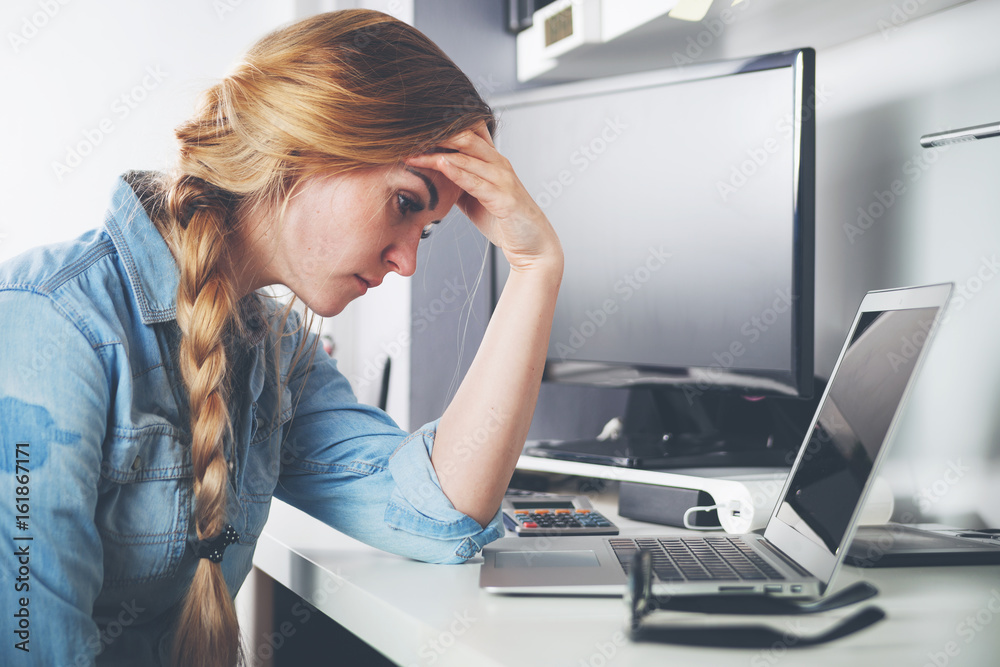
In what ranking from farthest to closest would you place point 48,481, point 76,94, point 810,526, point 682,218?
point 76,94 < point 682,218 < point 810,526 < point 48,481

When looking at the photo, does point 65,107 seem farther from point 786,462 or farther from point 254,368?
point 786,462

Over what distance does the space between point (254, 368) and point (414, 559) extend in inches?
10.6

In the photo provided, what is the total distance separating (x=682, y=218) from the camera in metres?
1.08

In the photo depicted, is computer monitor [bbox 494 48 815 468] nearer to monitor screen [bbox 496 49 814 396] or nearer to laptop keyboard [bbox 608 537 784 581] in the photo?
monitor screen [bbox 496 49 814 396]

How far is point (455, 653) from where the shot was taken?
0.54m

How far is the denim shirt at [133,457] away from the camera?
0.57 metres

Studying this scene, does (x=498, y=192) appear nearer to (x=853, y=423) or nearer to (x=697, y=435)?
(x=853, y=423)

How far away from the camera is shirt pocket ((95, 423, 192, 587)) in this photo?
66 centimetres

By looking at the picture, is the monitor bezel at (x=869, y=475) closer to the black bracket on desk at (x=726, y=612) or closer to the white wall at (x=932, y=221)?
the black bracket on desk at (x=726, y=612)

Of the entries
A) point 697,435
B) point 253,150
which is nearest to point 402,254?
point 253,150

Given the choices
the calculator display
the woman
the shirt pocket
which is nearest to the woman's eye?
the woman

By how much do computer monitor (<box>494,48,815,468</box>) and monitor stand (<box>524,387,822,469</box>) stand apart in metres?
0.04

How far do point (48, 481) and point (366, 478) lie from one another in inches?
13.3

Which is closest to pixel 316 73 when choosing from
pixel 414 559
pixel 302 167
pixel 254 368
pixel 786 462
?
pixel 302 167
